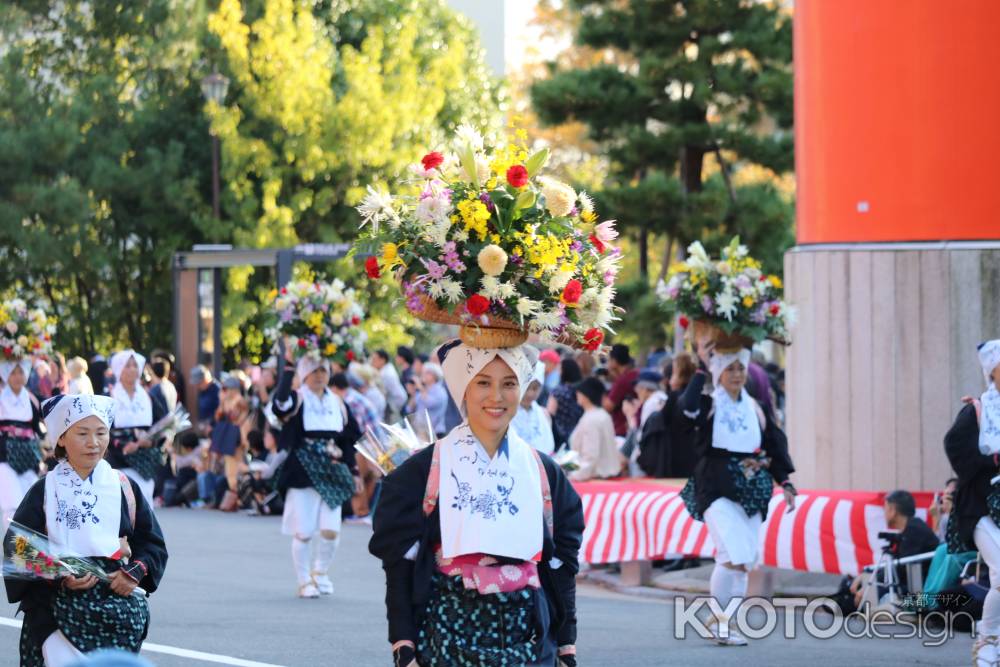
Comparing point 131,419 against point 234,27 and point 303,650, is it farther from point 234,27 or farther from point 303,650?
→ point 234,27

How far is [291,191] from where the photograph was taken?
34.7m

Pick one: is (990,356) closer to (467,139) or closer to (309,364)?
(467,139)

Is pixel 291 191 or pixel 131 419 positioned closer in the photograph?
pixel 131 419

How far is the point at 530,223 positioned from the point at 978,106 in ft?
32.0

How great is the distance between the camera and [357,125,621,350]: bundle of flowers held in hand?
6582mm

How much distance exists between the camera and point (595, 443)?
16953 mm

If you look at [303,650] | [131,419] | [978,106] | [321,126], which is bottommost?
[303,650]

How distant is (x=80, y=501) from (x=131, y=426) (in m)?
8.38

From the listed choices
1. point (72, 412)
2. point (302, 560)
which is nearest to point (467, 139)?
point (72, 412)

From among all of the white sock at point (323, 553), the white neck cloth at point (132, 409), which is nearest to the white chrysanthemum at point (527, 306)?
the white sock at point (323, 553)

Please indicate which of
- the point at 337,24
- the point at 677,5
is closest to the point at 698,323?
the point at 677,5

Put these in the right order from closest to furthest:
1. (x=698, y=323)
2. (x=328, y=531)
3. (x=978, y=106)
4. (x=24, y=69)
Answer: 1. (x=698, y=323)
2. (x=328, y=531)
3. (x=978, y=106)
4. (x=24, y=69)

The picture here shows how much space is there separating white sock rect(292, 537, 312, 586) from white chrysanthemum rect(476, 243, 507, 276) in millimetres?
8257

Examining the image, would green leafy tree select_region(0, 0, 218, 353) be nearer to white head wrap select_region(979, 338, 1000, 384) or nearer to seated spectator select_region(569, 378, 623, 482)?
seated spectator select_region(569, 378, 623, 482)
